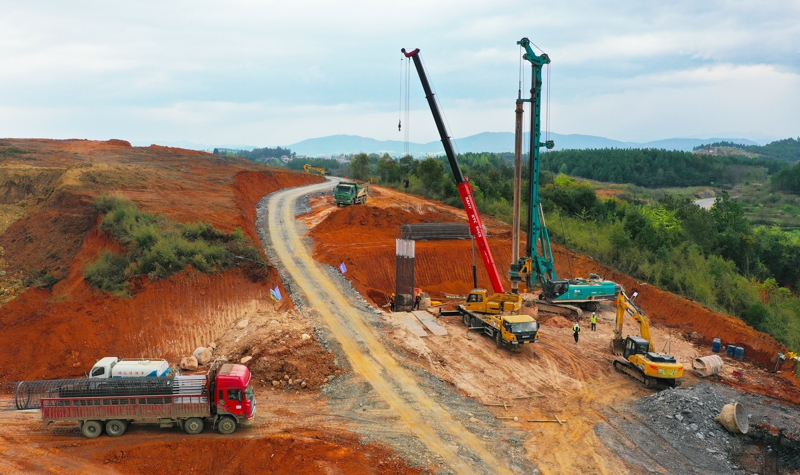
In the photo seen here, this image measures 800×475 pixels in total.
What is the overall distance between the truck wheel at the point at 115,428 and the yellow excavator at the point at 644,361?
20.7 meters

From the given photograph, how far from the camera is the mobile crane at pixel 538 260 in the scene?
101ft

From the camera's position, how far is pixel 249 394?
18344mm

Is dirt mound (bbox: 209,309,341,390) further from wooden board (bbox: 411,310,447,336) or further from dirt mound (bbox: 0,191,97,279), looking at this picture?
dirt mound (bbox: 0,191,97,279)

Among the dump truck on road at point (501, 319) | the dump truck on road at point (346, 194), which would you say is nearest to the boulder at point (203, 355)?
the dump truck on road at point (501, 319)

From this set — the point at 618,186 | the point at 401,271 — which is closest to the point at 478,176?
the point at 401,271

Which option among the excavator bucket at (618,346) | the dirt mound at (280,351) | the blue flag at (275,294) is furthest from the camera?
the blue flag at (275,294)

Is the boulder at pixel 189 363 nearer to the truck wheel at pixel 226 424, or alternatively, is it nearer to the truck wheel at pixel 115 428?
the truck wheel at pixel 115 428

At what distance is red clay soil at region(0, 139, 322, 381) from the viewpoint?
24188 mm

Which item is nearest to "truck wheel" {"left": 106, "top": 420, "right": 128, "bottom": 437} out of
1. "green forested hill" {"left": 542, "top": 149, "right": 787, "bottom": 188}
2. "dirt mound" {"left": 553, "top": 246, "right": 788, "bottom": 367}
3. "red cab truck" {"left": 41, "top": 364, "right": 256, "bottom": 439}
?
"red cab truck" {"left": 41, "top": 364, "right": 256, "bottom": 439}

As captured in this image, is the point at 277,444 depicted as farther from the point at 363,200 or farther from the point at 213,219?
the point at 363,200

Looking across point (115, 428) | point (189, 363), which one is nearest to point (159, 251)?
point (189, 363)

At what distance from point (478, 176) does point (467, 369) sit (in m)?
43.1

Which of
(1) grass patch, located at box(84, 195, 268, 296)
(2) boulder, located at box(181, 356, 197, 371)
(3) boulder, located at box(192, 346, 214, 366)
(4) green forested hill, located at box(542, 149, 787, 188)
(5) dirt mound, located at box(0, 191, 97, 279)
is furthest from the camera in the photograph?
(4) green forested hill, located at box(542, 149, 787, 188)

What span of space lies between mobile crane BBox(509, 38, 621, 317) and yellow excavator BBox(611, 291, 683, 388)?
230 inches
